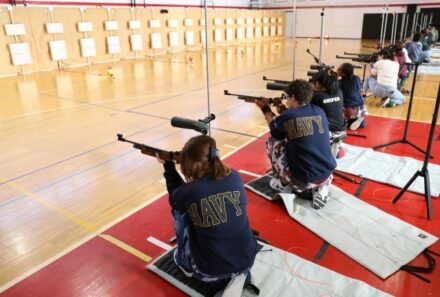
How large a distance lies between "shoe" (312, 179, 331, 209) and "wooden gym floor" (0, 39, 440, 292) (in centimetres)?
147

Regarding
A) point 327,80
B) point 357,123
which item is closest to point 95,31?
point 357,123

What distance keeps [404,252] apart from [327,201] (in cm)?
80

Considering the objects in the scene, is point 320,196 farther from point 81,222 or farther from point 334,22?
point 334,22

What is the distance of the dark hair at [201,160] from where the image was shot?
1794 mm

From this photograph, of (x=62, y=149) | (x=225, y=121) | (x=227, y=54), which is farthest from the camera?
(x=227, y=54)

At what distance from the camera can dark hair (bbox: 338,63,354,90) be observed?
4.75 meters

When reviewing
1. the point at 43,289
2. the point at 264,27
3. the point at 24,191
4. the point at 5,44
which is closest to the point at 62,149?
the point at 24,191

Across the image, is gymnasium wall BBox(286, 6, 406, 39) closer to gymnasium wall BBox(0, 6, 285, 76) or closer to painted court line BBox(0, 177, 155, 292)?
gymnasium wall BBox(0, 6, 285, 76)

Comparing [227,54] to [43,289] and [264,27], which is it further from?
[43,289]

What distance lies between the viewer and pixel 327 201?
3148 mm

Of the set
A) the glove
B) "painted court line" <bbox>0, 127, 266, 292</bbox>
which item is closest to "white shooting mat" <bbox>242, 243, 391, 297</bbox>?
"painted court line" <bbox>0, 127, 266, 292</bbox>

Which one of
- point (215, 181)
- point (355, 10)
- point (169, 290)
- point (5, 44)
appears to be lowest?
point (169, 290)

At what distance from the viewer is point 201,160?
70.9 inches

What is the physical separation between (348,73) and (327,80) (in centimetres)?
132
